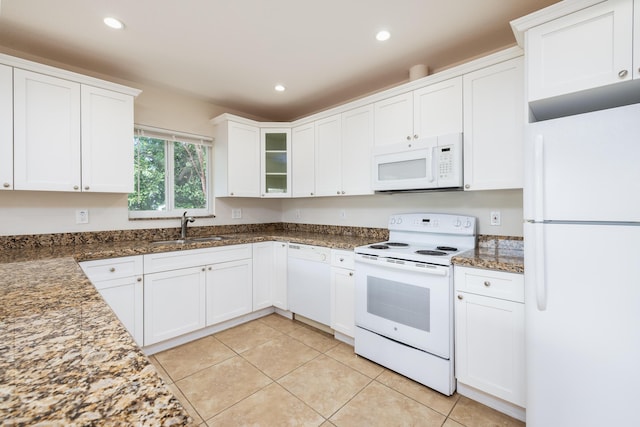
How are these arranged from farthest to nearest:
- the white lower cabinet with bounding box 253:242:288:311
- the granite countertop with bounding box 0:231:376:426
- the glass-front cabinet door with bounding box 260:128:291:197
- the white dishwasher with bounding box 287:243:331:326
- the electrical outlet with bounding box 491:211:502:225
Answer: the glass-front cabinet door with bounding box 260:128:291:197
the white lower cabinet with bounding box 253:242:288:311
the white dishwasher with bounding box 287:243:331:326
the electrical outlet with bounding box 491:211:502:225
the granite countertop with bounding box 0:231:376:426

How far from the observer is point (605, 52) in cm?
137

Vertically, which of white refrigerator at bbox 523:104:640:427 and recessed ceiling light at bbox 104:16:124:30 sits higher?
recessed ceiling light at bbox 104:16:124:30

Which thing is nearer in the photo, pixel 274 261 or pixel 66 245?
pixel 66 245

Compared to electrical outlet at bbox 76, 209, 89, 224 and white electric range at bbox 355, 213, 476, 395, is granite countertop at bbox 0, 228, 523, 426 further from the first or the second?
white electric range at bbox 355, 213, 476, 395

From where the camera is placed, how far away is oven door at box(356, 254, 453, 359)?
188 centimetres

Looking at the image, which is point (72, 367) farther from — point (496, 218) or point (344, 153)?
point (344, 153)

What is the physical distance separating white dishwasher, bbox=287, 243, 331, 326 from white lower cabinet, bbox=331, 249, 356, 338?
61 millimetres

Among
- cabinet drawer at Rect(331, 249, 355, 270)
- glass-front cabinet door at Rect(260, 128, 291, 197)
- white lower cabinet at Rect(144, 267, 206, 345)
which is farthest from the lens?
glass-front cabinet door at Rect(260, 128, 291, 197)

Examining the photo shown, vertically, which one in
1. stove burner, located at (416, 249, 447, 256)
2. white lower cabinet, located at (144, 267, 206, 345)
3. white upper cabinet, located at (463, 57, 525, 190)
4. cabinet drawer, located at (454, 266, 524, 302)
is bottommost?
white lower cabinet, located at (144, 267, 206, 345)

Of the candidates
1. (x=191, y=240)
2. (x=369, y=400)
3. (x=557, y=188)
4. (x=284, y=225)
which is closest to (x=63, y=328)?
(x=369, y=400)

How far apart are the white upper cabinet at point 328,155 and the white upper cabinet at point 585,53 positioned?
5.59 feet

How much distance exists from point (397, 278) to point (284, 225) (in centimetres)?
225

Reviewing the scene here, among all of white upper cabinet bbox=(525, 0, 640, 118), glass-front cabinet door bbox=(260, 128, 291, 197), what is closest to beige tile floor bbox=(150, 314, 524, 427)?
glass-front cabinet door bbox=(260, 128, 291, 197)

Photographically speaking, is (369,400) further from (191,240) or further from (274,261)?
(191,240)
